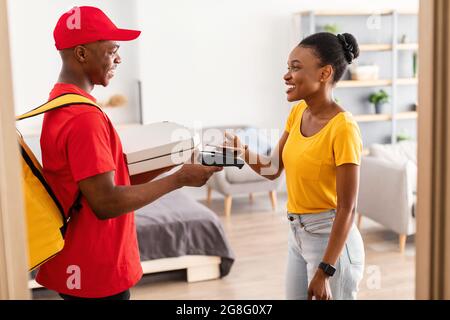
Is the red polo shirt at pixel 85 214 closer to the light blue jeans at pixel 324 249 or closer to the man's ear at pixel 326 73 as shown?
the light blue jeans at pixel 324 249

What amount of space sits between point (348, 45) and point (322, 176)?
11.5 inches

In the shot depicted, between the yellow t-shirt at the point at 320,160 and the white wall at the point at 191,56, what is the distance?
3052 millimetres

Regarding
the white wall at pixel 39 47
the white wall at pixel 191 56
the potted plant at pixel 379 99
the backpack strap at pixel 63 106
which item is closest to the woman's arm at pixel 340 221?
the backpack strap at pixel 63 106

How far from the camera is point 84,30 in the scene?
0.99 m

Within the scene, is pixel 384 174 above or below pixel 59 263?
below

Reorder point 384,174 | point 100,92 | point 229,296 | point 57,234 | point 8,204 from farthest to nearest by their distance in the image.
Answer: point 100,92 < point 384,174 < point 229,296 < point 57,234 < point 8,204

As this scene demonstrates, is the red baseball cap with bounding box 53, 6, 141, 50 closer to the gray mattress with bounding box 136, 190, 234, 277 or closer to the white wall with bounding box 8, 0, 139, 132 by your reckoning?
the gray mattress with bounding box 136, 190, 234, 277

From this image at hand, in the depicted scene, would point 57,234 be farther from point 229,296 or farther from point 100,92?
point 100,92

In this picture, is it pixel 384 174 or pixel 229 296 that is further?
pixel 384 174

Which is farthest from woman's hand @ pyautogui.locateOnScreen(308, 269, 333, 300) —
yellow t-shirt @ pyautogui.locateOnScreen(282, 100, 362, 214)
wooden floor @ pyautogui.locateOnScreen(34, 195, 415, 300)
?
wooden floor @ pyautogui.locateOnScreen(34, 195, 415, 300)

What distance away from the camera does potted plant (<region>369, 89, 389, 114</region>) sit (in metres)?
4.53
